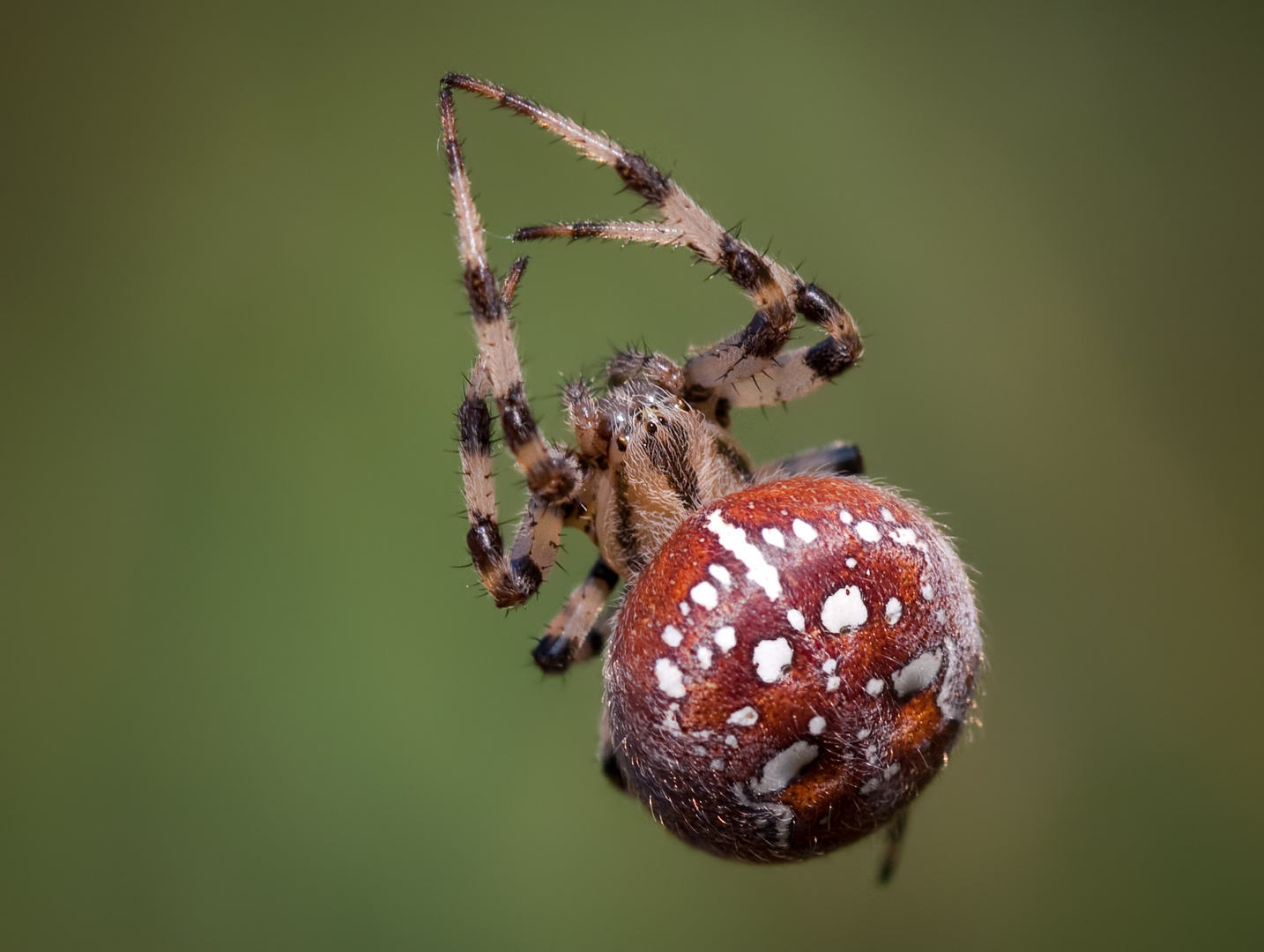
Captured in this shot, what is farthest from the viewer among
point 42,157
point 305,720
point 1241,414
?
point 1241,414

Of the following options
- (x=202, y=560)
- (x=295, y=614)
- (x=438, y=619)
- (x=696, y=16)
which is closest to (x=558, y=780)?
(x=438, y=619)

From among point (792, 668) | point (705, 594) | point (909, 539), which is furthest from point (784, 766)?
point (909, 539)

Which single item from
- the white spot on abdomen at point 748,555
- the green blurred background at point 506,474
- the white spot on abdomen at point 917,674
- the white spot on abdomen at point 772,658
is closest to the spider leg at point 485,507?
the white spot on abdomen at point 748,555

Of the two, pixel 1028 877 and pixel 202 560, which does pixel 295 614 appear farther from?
pixel 1028 877

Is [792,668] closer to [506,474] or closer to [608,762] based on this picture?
[608,762]

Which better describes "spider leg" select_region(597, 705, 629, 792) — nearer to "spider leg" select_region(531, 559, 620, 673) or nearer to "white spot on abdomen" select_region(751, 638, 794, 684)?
"spider leg" select_region(531, 559, 620, 673)

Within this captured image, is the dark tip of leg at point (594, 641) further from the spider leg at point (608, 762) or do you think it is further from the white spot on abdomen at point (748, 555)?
the white spot on abdomen at point (748, 555)
